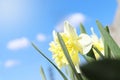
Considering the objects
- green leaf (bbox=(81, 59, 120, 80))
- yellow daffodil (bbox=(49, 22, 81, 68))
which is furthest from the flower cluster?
green leaf (bbox=(81, 59, 120, 80))

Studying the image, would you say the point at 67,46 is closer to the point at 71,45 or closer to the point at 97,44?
the point at 71,45

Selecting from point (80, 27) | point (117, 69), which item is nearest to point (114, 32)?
point (80, 27)

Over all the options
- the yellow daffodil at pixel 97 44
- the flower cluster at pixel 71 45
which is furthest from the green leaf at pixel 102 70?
the yellow daffodil at pixel 97 44

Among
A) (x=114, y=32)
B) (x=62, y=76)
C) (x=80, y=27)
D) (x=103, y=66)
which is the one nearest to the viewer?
(x=103, y=66)

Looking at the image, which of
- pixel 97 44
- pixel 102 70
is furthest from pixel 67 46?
pixel 102 70

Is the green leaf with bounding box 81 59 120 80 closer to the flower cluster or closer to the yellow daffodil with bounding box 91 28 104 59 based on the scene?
the flower cluster

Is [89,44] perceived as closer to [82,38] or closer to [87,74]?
[82,38]

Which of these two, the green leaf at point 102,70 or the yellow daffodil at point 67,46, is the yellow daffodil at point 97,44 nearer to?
the yellow daffodil at point 67,46
